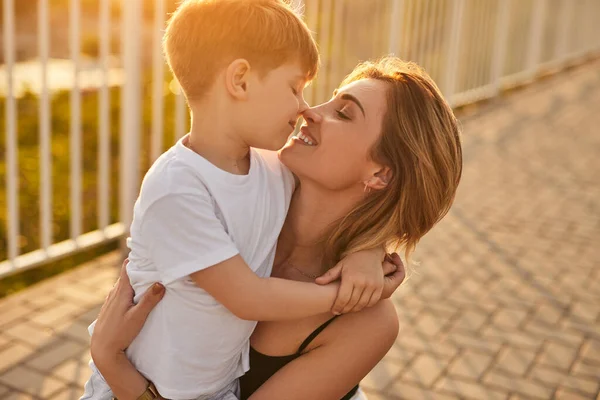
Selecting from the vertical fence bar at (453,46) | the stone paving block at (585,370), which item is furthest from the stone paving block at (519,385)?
the vertical fence bar at (453,46)

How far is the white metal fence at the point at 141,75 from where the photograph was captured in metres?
4.02

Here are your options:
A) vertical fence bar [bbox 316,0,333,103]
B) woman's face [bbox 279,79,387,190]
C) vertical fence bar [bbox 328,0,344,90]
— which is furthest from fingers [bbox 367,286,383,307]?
vertical fence bar [bbox 328,0,344,90]

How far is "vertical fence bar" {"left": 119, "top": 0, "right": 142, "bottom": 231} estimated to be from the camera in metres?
4.35

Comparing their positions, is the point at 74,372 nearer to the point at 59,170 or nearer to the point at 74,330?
the point at 74,330

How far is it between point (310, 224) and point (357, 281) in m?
0.30

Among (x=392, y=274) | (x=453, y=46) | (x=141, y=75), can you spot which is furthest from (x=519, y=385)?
(x=453, y=46)

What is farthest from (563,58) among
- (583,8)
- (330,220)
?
(330,220)

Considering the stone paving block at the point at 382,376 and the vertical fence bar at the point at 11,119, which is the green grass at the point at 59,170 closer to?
the vertical fence bar at the point at 11,119

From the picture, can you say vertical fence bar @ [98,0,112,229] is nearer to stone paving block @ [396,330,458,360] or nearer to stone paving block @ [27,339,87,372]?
stone paving block @ [27,339,87,372]

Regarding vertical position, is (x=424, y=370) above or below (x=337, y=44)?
below

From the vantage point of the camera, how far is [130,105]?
4.49 meters

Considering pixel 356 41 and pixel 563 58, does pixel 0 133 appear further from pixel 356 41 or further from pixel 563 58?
pixel 563 58

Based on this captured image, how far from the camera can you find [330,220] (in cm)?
208

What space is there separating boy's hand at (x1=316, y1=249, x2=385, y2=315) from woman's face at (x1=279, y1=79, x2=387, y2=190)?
24 centimetres
